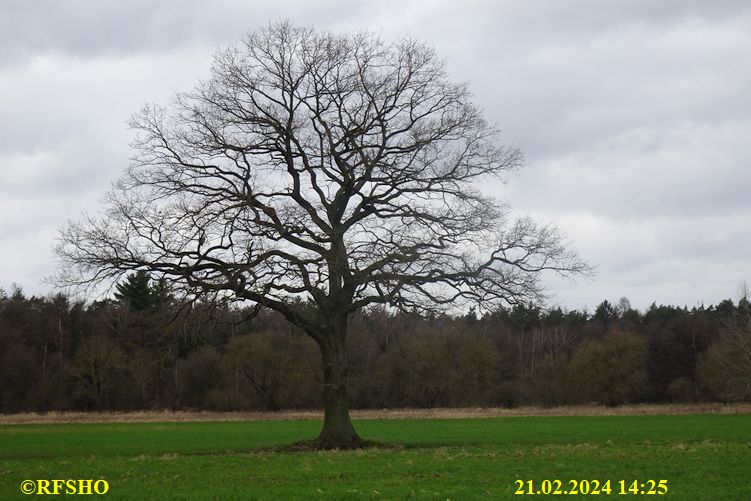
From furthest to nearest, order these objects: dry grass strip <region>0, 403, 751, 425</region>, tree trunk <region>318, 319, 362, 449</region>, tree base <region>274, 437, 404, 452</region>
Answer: dry grass strip <region>0, 403, 751, 425</region>, tree trunk <region>318, 319, 362, 449</region>, tree base <region>274, 437, 404, 452</region>

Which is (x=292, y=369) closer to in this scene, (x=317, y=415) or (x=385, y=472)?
(x=317, y=415)

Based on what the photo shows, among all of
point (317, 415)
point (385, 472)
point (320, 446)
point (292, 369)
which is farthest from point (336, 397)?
point (292, 369)

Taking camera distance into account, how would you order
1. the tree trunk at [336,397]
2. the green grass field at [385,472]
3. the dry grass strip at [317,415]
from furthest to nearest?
the dry grass strip at [317,415]
the tree trunk at [336,397]
the green grass field at [385,472]

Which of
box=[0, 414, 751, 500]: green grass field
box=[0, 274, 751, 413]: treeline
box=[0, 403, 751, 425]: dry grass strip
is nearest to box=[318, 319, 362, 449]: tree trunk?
box=[0, 414, 751, 500]: green grass field

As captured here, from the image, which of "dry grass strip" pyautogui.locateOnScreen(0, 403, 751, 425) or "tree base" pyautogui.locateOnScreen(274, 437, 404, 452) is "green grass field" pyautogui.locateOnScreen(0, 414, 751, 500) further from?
"dry grass strip" pyautogui.locateOnScreen(0, 403, 751, 425)

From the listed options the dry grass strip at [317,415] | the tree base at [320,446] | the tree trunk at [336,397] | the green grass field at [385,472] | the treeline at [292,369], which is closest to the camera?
the green grass field at [385,472]

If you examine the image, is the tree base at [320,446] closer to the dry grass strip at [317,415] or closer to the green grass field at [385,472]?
the green grass field at [385,472]

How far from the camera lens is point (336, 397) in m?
28.4

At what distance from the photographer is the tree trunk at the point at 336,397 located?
1109 inches

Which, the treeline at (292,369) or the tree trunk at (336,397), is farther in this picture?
the treeline at (292,369)

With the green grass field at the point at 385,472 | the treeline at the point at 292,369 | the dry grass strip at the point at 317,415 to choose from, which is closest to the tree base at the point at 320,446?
the green grass field at the point at 385,472

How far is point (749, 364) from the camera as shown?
2726 inches

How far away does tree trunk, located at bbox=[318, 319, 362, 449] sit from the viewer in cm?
2817

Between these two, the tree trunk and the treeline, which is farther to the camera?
the treeline
